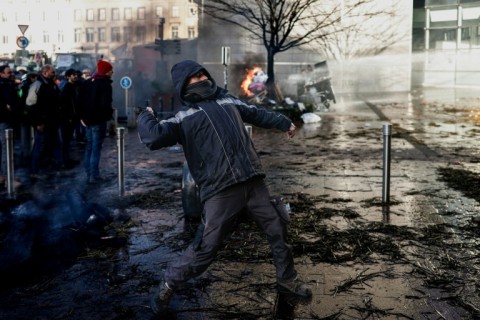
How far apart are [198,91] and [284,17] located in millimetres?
16647

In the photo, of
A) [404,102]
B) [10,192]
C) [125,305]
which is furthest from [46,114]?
[404,102]

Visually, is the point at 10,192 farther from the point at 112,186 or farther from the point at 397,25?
the point at 397,25

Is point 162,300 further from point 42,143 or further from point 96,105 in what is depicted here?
point 42,143

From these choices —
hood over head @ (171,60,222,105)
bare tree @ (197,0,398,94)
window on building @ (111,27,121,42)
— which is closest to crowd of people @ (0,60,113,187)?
hood over head @ (171,60,222,105)

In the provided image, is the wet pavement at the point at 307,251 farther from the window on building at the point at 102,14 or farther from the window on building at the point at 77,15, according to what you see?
the window on building at the point at 77,15

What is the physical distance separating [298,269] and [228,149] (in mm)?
1458

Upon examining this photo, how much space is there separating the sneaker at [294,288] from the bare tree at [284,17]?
1640cm

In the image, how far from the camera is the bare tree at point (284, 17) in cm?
2006

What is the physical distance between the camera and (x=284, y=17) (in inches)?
772

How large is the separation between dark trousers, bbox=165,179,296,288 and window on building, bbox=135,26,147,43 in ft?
145

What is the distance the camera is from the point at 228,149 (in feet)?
11.9

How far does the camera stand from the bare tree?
65.8 feet

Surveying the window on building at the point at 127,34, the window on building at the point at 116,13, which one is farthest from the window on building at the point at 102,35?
the window on building at the point at 116,13

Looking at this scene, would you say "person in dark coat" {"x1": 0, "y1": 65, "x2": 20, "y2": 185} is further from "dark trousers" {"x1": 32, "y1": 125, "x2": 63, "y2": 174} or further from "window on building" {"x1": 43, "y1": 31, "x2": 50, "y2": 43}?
"window on building" {"x1": 43, "y1": 31, "x2": 50, "y2": 43}
